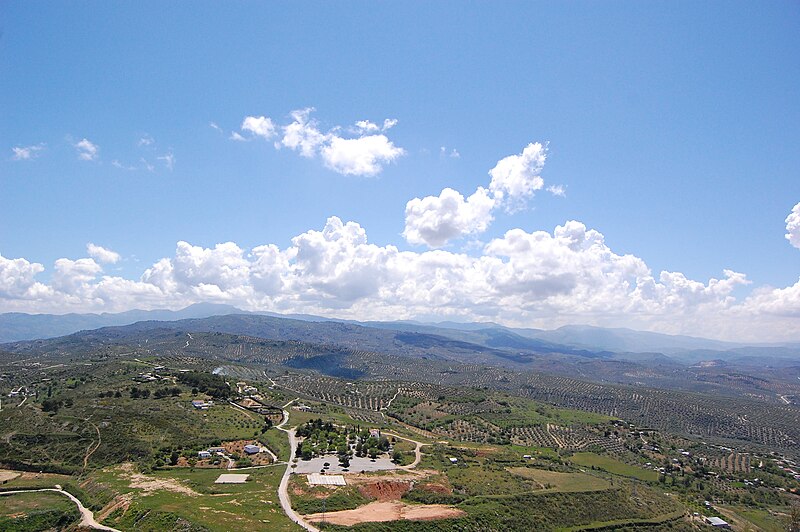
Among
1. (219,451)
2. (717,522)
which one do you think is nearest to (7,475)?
(219,451)

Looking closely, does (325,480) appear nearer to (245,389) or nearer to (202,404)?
(202,404)

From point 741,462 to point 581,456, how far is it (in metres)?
53.6

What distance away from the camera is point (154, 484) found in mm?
69938

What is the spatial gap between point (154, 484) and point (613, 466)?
10438 cm

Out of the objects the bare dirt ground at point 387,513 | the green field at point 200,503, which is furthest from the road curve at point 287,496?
the bare dirt ground at point 387,513

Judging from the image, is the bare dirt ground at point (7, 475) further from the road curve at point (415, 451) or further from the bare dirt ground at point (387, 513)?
the road curve at point (415, 451)

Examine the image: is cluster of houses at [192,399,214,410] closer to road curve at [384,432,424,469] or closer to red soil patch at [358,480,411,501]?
road curve at [384,432,424,469]

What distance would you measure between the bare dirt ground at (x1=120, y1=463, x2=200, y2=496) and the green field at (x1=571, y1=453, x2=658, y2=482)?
91.3 meters

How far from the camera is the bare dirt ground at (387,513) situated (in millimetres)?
60938

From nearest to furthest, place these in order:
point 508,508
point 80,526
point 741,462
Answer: point 80,526
point 508,508
point 741,462

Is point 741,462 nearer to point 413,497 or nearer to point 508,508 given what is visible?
point 508,508

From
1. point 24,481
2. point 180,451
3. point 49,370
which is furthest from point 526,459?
point 49,370

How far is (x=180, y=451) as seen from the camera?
85.9 metres

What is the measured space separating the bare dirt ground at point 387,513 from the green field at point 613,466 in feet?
205
